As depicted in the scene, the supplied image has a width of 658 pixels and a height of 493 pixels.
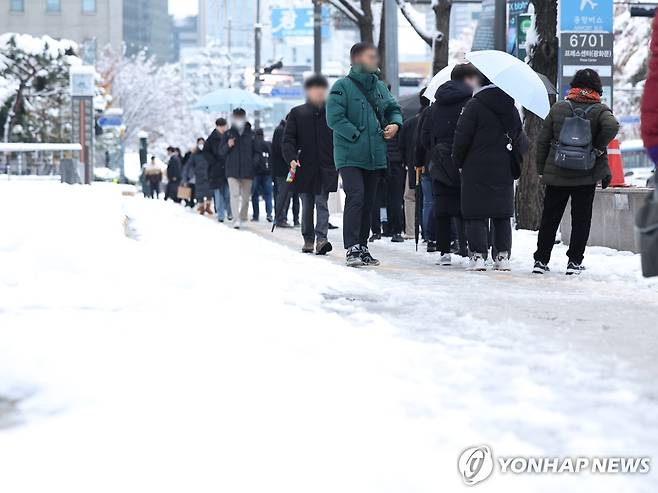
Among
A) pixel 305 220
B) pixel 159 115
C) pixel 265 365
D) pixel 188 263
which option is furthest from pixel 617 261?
pixel 159 115

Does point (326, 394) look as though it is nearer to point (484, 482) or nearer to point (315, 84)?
point (484, 482)

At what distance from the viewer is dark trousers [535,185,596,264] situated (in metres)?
10.1

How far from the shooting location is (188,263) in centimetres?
873

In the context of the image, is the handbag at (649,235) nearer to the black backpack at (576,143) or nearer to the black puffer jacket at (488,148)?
the black backpack at (576,143)

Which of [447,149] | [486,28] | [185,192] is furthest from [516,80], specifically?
[185,192]

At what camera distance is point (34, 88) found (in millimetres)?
46500

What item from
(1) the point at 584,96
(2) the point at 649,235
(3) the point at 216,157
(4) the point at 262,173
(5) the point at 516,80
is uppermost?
(5) the point at 516,80

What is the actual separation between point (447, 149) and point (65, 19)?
3872 inches

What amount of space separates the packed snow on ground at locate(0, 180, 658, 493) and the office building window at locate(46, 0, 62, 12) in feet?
326

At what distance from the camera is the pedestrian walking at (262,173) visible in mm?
20031

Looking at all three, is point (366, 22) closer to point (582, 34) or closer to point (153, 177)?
point (582, 34)

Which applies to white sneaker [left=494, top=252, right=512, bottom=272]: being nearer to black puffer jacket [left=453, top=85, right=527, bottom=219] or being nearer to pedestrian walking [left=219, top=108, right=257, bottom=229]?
black puffer jacket [left=453, top=85, right=527, bottom=219]

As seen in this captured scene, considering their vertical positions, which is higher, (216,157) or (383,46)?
(383,46)

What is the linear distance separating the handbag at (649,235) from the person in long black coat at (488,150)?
556 centimetres
